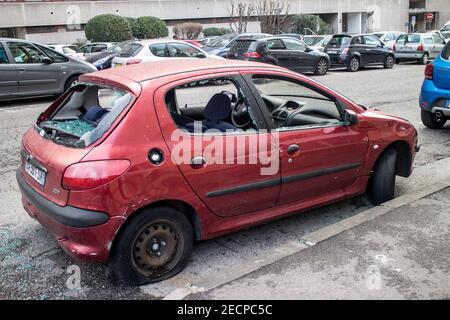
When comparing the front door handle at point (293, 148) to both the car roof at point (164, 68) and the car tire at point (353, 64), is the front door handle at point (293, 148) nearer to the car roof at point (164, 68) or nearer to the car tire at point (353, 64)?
the car roof at point (164, 68)

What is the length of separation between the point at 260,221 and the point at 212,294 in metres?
0.87

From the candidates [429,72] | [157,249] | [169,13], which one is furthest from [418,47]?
[169,13]

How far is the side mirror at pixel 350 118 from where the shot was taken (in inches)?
171

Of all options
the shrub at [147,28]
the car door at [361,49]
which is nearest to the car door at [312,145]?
the car door at [361,49]

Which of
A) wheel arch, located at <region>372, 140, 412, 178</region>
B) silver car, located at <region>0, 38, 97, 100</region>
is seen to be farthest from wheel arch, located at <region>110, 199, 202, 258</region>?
silver car, located at <region>0, 38, 97, 100</region>

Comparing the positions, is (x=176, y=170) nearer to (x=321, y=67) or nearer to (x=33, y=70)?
(x=33, y=70)

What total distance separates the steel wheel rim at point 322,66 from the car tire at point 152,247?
52.5 ft

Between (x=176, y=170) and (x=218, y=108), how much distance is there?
94cm

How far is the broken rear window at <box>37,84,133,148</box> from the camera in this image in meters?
3.39

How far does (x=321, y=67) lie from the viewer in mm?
18750
